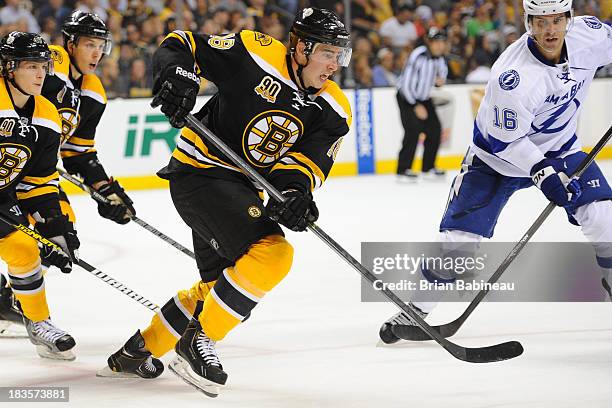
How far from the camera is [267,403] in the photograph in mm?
2859

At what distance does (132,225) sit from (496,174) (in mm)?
3336

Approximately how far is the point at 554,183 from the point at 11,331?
6.91ft

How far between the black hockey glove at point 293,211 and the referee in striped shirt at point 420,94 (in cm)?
566

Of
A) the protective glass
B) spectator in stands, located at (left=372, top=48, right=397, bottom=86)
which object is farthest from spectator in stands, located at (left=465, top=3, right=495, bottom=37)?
the protective glass

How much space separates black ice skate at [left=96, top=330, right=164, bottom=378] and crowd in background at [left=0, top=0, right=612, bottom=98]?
5101 millimetres

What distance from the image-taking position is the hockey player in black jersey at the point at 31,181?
3.32 metres

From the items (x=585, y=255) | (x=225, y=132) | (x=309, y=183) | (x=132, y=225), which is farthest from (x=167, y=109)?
(x=132, y=225)

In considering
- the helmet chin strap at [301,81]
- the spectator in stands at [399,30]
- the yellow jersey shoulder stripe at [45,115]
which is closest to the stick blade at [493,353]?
the helmet chin strap at [301,81]

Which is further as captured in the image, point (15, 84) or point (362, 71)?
point (362, 71)

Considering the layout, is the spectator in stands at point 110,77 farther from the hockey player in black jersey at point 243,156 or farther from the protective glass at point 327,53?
the protective glass at point 327,53

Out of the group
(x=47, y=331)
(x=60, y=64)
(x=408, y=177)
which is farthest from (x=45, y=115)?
(x=408, y=177)

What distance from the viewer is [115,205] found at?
3.84 m

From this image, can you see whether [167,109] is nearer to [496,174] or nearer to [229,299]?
[229,299]

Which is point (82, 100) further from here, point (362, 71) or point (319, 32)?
point (362, 71)
